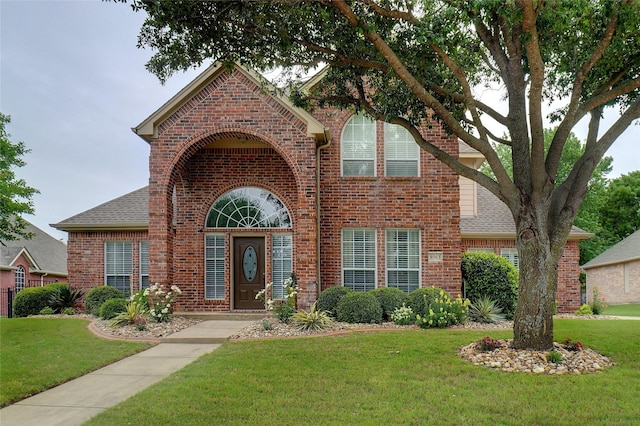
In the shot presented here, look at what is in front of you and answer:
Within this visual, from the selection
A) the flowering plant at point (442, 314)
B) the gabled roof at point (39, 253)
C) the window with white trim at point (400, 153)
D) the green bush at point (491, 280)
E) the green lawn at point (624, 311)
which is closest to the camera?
the flowering plant at point (442, 314)

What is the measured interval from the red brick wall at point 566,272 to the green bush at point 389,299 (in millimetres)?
5210

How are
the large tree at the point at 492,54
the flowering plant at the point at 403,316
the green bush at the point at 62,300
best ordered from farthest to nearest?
1. the green bush at the point at 62,300
2. the flowering plant at the point at 403,316
3. the large tree at the point at 492,54

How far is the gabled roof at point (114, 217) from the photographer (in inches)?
616

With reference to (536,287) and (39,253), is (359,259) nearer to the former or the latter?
(536,287)

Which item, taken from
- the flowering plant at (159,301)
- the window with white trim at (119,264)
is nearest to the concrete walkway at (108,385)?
the flowering plant at (159,301)

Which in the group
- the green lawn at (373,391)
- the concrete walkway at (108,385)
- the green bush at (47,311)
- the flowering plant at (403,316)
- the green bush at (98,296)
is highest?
the green bush at (98,296)

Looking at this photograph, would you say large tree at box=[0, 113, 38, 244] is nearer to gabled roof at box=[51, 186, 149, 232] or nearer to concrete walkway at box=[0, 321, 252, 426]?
gabled roof at box=[51, 186, 149, 232]

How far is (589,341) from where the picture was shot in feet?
29.2

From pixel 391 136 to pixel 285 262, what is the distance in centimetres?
482

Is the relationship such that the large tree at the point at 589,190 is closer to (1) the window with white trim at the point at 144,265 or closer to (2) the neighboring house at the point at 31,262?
(1) the window with white trim at the point at 144,265

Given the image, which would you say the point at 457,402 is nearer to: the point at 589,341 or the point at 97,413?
the point at 97,413

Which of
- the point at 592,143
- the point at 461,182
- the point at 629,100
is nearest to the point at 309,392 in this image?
the point at 592,143

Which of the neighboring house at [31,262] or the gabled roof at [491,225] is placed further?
the neighboring house at [31,262]

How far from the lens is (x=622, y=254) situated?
2564 centimetres
